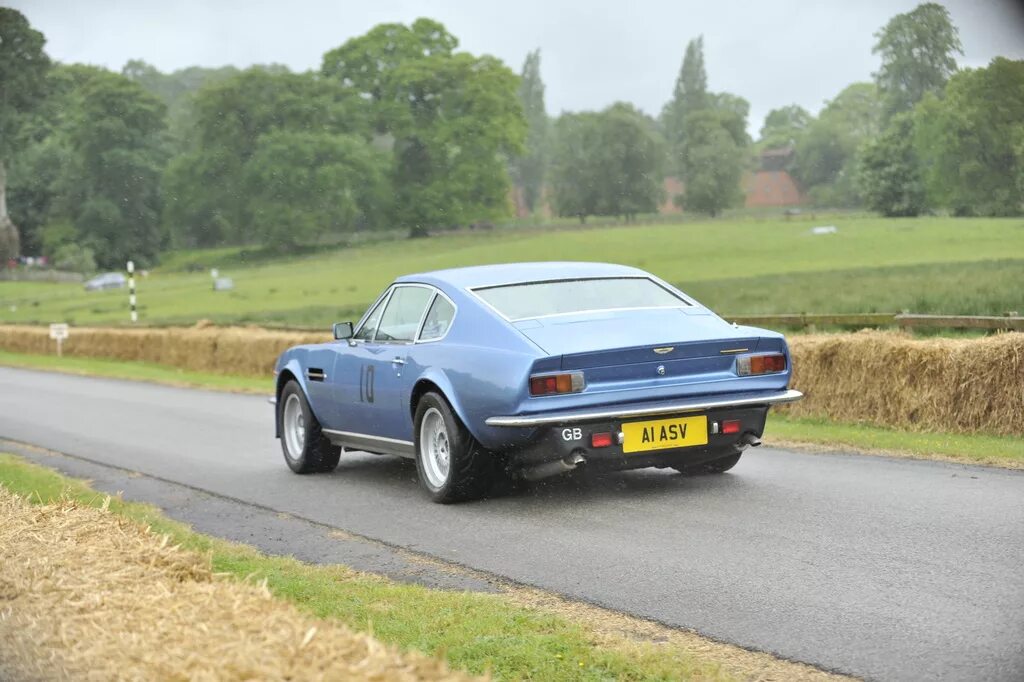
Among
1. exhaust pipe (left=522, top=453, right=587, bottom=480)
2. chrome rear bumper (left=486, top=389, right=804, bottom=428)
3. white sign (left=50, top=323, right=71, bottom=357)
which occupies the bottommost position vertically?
white sign (left=50, top=323, right=71, bottom=357)

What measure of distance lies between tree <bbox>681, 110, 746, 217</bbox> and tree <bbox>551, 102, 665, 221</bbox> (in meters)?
3.35

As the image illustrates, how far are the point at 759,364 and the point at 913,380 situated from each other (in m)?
4.52

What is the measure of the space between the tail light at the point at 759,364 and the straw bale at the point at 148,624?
14.3 ft

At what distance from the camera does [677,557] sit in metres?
6.74

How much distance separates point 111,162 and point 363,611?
94495mm

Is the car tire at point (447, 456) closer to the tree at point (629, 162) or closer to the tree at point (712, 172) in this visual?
the tree at point (712, 172)

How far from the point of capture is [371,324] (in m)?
10.3

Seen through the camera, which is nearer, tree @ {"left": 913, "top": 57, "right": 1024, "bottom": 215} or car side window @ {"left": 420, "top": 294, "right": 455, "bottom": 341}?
car side window @ {"left": 420, "top": 294, "right": 455, "bottom": 341}

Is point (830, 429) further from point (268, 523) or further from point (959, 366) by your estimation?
point (268, 523)

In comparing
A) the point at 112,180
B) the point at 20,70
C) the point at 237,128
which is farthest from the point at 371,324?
the point at 112,180

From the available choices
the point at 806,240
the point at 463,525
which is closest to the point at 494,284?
the point at 463,525

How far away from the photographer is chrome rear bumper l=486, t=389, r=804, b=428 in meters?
8.00

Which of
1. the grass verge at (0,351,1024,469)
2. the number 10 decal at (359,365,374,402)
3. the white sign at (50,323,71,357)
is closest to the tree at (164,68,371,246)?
the white sign at (50,323,71,357)

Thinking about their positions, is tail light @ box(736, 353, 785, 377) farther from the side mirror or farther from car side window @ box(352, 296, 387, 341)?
the side mirror
